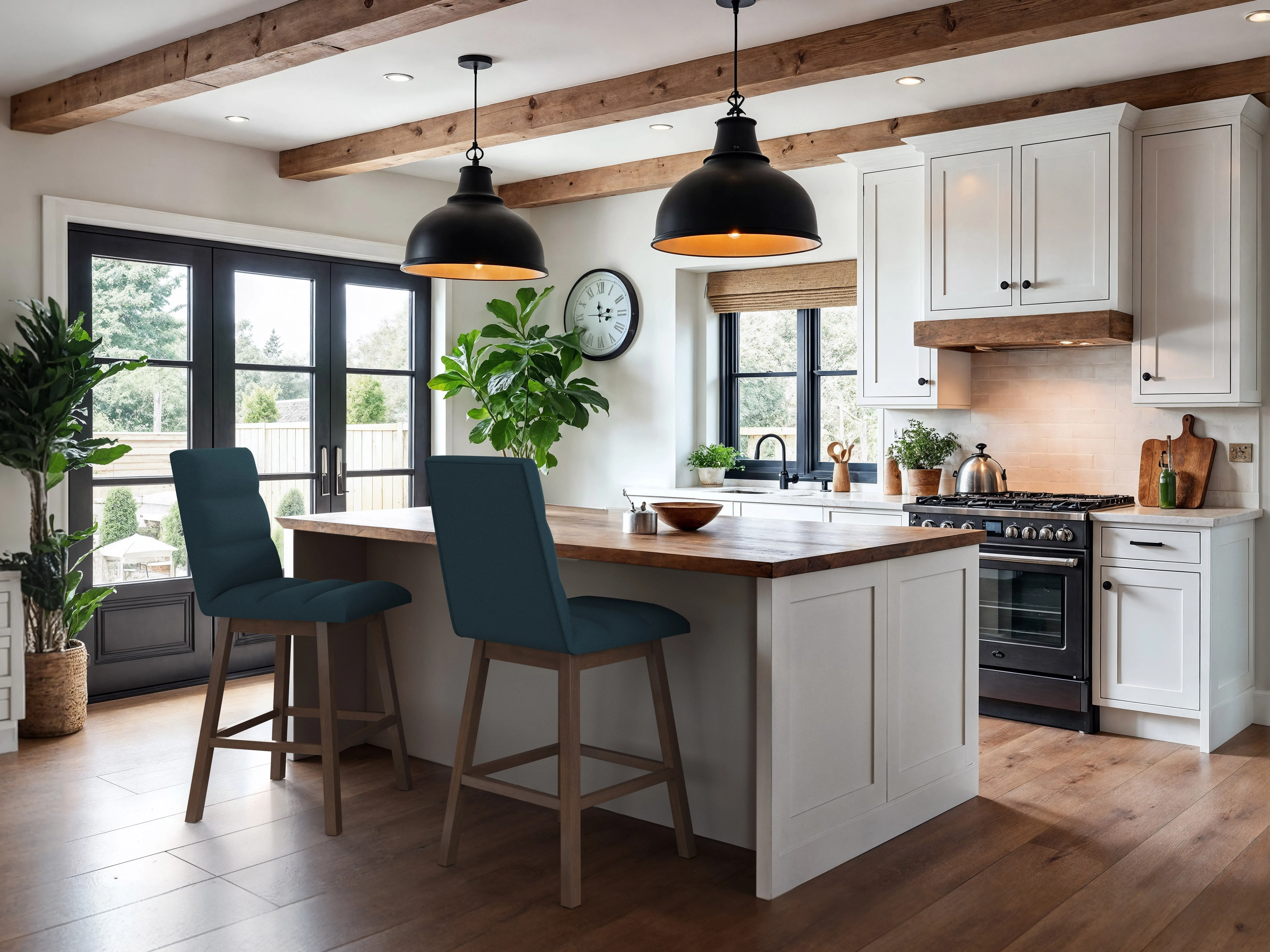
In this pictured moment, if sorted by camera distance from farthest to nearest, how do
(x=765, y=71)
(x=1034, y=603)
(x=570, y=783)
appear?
(x=1034, y=603), (x=765, y=71), (x=570, y=783)

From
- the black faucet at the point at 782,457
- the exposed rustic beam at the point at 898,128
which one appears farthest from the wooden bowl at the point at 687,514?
the black faucet at the point at 782,457

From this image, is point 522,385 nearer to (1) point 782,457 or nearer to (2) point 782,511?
(1) point 782,457

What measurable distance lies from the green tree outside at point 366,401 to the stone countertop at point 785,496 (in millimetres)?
1497

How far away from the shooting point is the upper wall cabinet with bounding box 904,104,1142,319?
4578 millimetres

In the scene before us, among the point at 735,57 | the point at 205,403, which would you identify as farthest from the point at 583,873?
the point at 205,403

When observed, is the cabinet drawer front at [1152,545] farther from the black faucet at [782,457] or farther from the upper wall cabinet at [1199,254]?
the black faucet at [782,457]

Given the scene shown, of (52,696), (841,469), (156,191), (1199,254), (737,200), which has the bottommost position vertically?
(52,696)

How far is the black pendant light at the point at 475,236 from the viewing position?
3.72m

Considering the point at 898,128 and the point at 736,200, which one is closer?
the point at 736,200

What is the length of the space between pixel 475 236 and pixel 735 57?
1.02 m

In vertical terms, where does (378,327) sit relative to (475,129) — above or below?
below

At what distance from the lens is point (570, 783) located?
2.78m

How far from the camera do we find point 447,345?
6570mm

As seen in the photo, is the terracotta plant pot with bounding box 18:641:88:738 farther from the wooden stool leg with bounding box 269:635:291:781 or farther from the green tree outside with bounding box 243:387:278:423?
the green tree outside with bounding box 243:387:278:423
